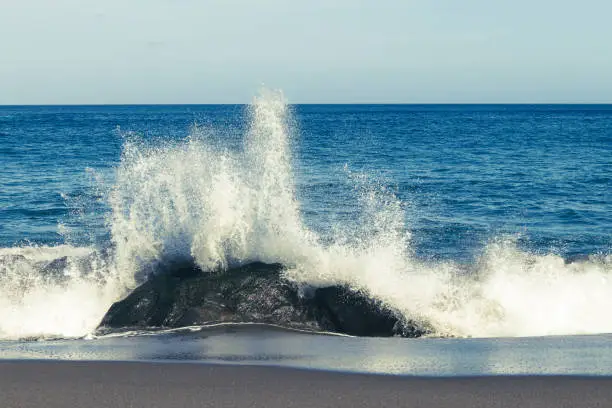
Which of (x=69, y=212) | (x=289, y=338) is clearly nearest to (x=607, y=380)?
(x=289, y=338)

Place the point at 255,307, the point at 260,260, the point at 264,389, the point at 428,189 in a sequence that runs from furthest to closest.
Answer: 1. the point at 428,189
2. the point at 260,260
3. the point at 255,307
4. the point at 264,389

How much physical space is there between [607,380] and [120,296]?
6.61 m

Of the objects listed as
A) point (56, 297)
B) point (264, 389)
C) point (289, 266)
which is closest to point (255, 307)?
point (289, 266)

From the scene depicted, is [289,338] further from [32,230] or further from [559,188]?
[559,188]

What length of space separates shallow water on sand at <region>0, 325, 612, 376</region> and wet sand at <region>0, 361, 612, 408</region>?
36cm

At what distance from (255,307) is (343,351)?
1949mm

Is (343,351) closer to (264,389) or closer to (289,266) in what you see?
(264,389)

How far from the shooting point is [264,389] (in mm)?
6027

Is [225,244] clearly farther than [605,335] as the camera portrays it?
Yes

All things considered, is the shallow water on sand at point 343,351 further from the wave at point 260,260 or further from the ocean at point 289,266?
the wave at point 260,260

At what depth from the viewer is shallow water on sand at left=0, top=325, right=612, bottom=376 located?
6793mm

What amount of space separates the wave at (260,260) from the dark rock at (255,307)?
0.82 ft

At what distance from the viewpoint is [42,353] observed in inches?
294

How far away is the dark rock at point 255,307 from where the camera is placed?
9148mm
